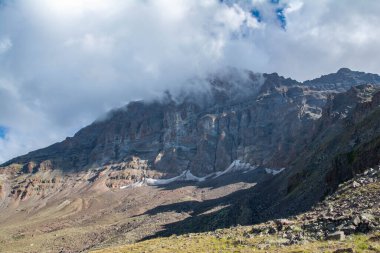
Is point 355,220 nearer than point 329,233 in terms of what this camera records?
Yes

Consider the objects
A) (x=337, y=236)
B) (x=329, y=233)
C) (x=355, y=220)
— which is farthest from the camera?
(x=329, y=233)

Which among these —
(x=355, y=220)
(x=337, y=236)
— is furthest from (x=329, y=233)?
(x=355, y=220)

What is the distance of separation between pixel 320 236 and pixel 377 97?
162 metres

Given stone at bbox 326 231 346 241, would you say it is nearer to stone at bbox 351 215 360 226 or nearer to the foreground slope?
the foreground slope

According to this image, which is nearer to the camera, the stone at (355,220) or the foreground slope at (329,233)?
the foreground slope at (329,233)

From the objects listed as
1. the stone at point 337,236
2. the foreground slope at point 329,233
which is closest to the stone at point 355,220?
the foreground slope at point 329,233

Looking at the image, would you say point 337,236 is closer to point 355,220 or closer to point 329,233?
point 329,233

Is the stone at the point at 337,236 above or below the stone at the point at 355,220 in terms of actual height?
below

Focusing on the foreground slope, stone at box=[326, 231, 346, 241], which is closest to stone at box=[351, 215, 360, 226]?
the foreground slope

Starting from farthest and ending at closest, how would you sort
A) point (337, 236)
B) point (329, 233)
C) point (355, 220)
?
1. point (329, 233)
2. point (355, 220)
3. point (337, 236)

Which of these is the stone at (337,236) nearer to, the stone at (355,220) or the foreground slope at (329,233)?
the foreground slope at (329,233)

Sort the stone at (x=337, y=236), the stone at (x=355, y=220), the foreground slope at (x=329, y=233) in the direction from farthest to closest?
the stone at (x=355, y=220)
the stone at (x=337, y=236)
the foreground slope at (x=329, y=233)

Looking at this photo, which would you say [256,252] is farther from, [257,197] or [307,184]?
[257,197]

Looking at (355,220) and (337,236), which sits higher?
(355,220)
